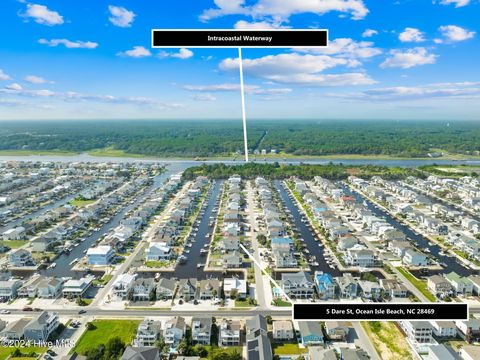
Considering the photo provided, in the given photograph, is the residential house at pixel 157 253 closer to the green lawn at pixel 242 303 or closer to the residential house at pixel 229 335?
the green lawn at pixel 242 303

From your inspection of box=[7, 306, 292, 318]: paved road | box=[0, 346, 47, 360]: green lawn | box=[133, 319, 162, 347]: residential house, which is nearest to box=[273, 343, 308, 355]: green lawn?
box=[7, 306, 292, 318]: paved road

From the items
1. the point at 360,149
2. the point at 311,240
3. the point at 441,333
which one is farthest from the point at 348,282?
the point at 360,149

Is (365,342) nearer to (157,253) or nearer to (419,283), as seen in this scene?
(419,283)

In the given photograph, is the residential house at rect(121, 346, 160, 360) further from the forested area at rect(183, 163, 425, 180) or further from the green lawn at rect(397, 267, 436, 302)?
the forested area at rect(183, 163, 425, 180)

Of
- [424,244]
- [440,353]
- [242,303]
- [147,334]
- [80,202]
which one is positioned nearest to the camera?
[440,353]

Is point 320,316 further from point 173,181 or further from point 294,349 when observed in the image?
point 173,181

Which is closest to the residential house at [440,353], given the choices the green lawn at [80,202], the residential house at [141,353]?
the residential house at [141,353]

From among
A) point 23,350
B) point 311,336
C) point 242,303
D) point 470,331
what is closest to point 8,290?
point 23,350
